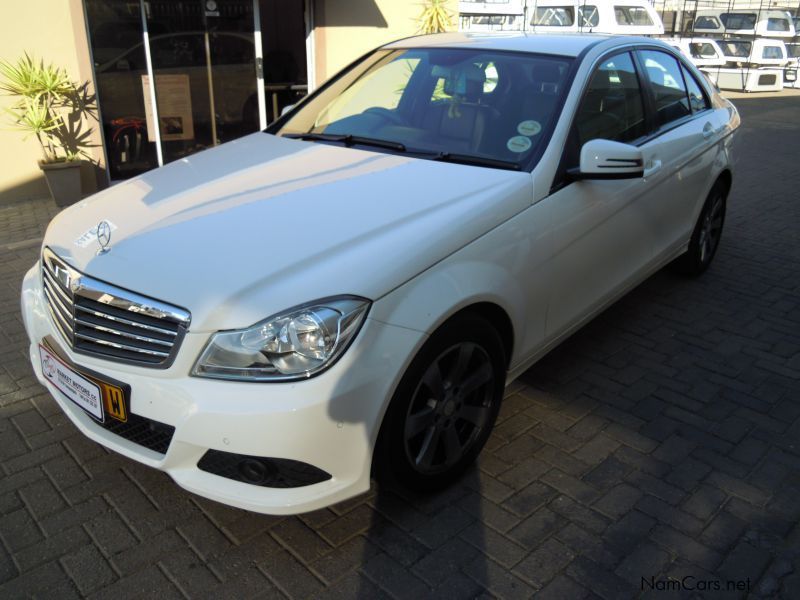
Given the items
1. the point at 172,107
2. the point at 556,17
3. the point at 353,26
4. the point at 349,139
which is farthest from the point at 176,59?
the point at 556,17

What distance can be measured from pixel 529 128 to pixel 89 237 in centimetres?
197

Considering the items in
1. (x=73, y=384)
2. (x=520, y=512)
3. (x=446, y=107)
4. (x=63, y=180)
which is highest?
(x=446, y=107)

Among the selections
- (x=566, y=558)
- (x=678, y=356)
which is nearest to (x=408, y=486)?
(x=566, y=558)

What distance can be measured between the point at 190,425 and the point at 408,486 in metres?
0.89

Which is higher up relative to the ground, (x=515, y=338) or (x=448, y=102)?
(x=448, y=102)

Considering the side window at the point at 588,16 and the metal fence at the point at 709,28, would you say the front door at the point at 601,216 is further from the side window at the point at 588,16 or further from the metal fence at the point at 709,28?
the side window at the point at 588,16

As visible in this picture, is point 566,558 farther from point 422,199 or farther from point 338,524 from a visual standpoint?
point 422,199

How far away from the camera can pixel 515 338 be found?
10.1ft

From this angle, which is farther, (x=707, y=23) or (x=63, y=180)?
(x=707, y=23)

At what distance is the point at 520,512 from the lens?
283cm

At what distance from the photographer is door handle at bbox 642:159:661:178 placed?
3906mm

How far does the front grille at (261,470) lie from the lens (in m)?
2.29

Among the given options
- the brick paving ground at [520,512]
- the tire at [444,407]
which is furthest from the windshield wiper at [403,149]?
the brick paving ground at [520,512]

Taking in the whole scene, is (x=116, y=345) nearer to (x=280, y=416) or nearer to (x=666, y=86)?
(x=280, y=416)
